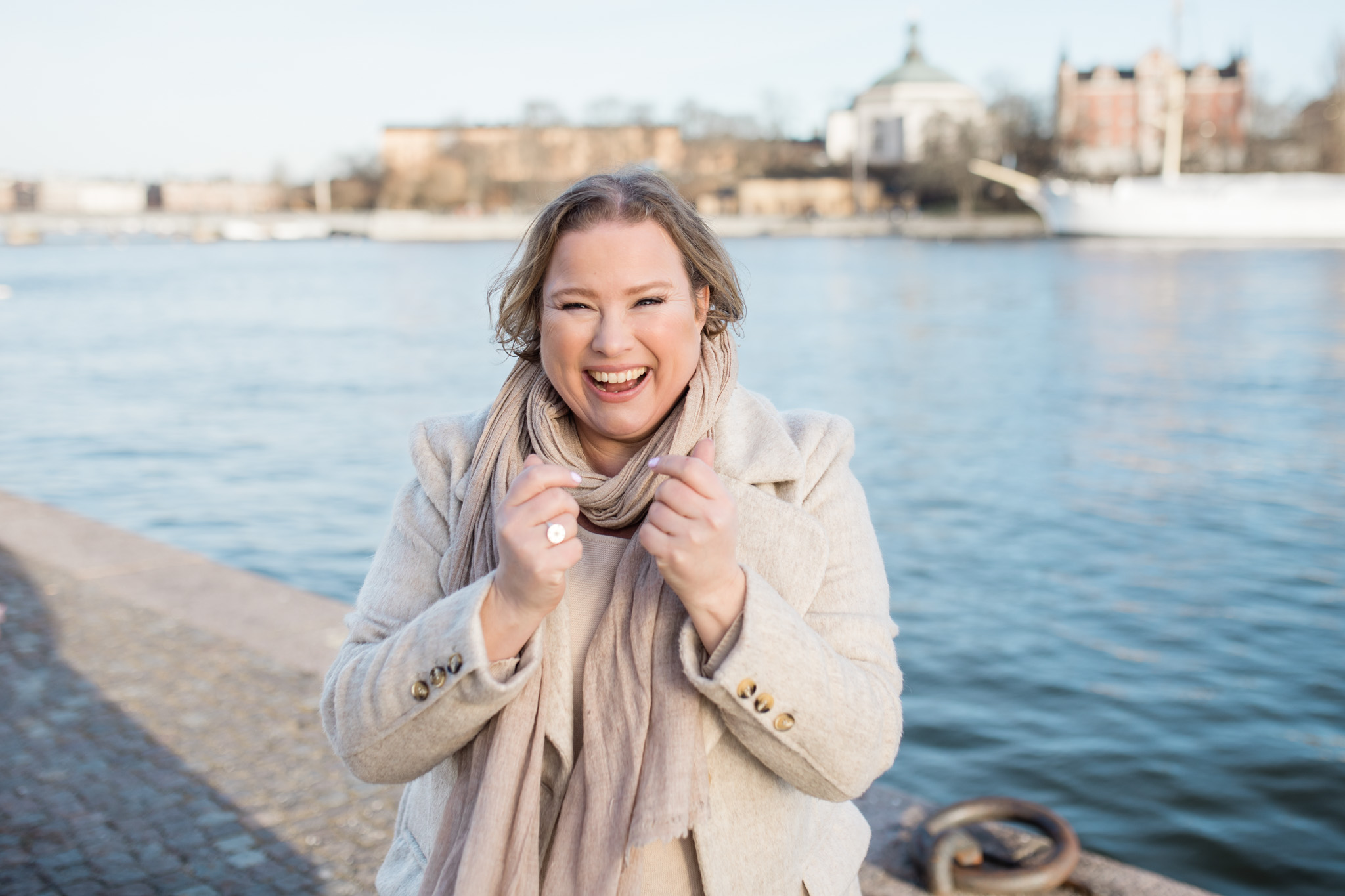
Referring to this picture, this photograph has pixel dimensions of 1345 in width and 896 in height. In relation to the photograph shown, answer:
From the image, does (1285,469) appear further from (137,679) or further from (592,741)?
(592,741)

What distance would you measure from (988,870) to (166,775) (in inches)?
95.6

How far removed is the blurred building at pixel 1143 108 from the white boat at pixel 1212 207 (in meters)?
19.8

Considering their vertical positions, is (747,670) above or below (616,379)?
below

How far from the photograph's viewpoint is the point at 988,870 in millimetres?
2912

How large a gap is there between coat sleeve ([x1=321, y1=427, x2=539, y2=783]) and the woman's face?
0.80 feet

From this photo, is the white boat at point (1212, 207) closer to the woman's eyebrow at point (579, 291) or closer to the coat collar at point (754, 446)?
the coat collar at point (754, 446)

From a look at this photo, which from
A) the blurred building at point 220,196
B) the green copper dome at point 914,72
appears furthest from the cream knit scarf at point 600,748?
the blurred building at point 220,196

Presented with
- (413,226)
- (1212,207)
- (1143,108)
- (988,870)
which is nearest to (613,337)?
(988,870)

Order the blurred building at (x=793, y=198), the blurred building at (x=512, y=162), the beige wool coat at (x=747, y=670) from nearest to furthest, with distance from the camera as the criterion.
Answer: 1. the beige wool coat at (x=747, y=670)
2. the blurred building at (x=793, y=198)
3. the blurred building at (x=512, y=162)

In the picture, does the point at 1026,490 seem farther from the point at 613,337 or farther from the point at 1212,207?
the point at 1212,207

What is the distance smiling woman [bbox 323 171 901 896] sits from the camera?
53.7 inches

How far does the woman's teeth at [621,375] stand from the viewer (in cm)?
155

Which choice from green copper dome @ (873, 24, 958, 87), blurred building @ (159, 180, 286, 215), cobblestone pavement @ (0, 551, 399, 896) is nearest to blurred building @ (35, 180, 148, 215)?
blurred building @ (159, 180, 286, 215)

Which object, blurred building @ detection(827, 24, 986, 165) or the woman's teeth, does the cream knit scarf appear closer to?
the woman's teeth
